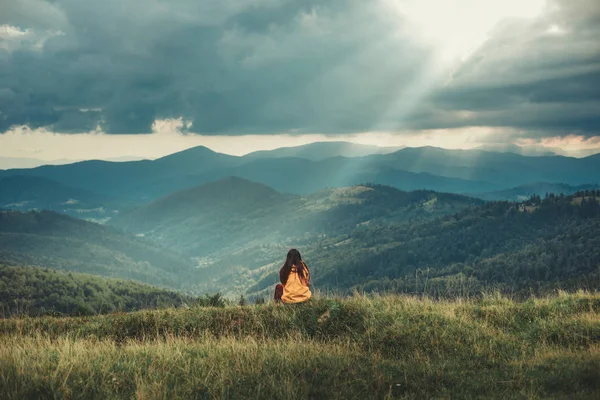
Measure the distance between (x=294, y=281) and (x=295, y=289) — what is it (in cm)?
25

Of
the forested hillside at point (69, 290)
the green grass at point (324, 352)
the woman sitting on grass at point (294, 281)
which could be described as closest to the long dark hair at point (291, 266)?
the woman sitting on grass at point (294, 281)

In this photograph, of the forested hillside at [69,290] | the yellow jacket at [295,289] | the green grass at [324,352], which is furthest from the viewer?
the forested hillside at [69,290]

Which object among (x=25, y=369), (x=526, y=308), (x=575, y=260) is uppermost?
(x=25, y=369)

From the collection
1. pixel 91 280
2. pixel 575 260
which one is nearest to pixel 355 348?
pixel 91 280

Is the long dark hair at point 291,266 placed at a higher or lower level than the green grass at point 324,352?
higher

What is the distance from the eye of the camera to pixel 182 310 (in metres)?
14.2

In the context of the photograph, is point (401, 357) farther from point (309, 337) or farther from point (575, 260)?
point (575, 260)

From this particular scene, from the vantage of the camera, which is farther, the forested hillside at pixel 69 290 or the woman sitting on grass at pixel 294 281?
the forested hillside at pixel 69 290

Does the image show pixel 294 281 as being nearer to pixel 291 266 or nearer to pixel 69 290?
pixel 291 266

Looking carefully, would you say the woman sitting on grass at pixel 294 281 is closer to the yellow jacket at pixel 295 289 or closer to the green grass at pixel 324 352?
the yellow jacket at pixel 295 289

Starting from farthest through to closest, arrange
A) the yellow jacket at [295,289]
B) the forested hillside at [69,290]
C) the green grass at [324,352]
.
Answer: the forested hillside at [69,290] < the yellow jacket at [295,289] < the green grass at [324,352]

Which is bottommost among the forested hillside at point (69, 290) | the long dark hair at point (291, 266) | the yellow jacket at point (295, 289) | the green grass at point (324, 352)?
the forested hillside at point (69, 290)

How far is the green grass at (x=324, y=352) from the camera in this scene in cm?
780

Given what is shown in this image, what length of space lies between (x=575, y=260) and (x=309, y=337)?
212 m
